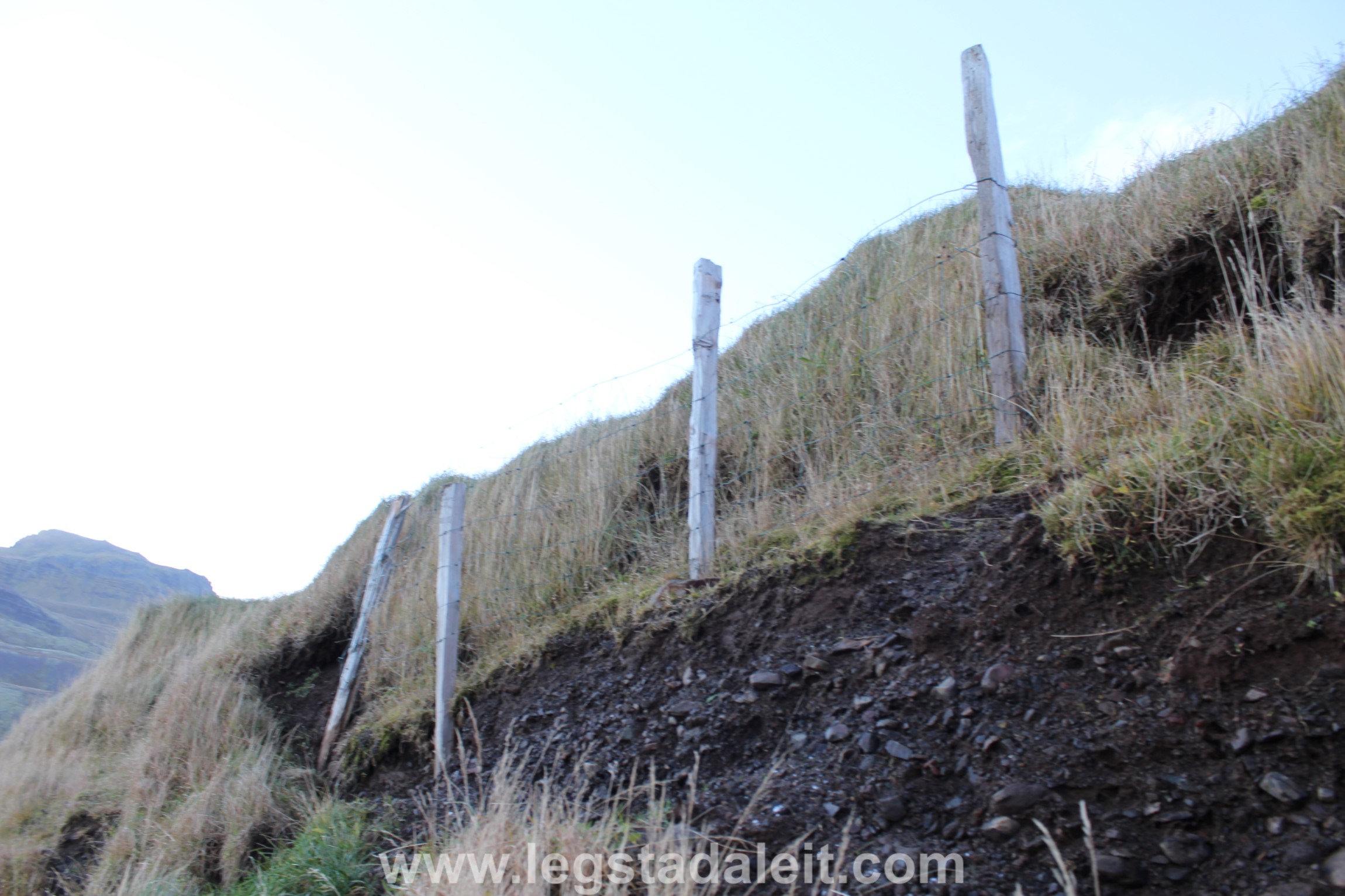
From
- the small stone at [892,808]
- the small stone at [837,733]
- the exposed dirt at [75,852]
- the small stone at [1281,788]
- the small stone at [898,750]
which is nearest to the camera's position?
the small stone at [1281,788]

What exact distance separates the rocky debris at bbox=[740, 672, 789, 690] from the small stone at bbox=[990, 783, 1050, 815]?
1.13 metres

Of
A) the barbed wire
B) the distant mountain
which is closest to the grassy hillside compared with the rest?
the barbed wire

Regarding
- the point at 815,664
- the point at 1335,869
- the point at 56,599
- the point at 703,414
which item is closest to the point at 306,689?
the point at 703,414

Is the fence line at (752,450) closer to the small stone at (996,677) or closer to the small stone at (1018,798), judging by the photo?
the small stone at (996,677)

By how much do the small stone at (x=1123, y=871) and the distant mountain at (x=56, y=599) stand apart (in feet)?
96.2

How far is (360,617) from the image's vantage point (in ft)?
22.7

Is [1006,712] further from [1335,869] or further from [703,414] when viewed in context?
[703,414]

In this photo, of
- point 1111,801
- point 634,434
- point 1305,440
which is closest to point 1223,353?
point 1305,440

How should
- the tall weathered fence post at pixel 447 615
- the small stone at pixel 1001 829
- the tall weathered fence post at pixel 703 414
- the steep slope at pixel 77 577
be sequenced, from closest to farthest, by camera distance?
the small stone at pixel 1001 829
the tall weathered fence post at pixel 703 414
the tall weathered fence post at pixel 447 615
the steep slope at pixel 77 577

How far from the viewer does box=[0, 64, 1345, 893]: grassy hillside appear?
2.86 metres

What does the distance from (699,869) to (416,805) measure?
2583 millimetres

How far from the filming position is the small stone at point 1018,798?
93.9 inches

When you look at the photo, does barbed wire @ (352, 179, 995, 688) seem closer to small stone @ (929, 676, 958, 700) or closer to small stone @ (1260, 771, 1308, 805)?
small stone @ (929, 676, 958, 700)

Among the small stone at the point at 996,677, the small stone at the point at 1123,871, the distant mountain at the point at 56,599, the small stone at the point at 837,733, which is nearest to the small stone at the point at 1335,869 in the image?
the small stone at the point at 1123,871
